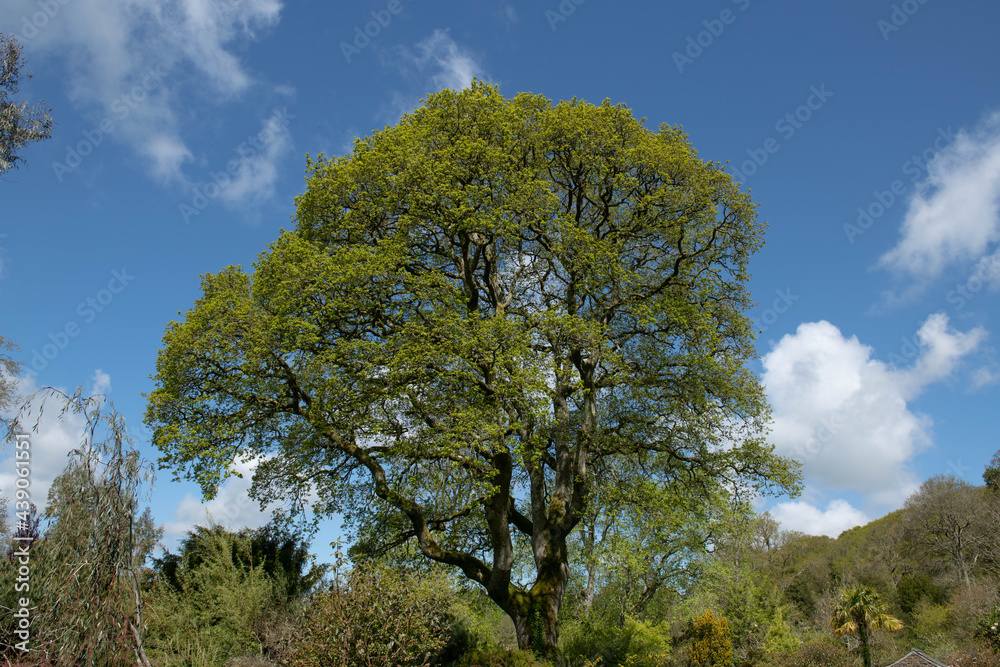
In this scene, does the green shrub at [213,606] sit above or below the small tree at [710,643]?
above

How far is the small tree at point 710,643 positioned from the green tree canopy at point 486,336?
1579 cm

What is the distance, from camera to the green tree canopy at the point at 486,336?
13.7 metres

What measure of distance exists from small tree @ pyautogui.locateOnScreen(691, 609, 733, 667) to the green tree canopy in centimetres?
1579

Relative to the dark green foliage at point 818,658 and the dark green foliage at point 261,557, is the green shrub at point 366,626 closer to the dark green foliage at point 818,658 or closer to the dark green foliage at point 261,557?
the dark green foliage at point 261,557

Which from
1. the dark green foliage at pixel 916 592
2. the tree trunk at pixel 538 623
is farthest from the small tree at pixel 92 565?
the dark green foliage at pixel 916 592

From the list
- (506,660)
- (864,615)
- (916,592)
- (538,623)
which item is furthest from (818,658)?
(916,592)

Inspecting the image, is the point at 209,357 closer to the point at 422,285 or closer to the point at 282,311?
the point at 282,311

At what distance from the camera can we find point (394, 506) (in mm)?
16250

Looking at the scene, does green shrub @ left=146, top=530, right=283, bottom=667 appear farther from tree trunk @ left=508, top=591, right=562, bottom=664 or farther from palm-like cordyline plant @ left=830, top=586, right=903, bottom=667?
palm-like cordyline plant @ left=830, top=586, right=903, bottom=667

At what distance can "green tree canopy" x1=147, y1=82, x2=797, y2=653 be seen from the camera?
13695mm

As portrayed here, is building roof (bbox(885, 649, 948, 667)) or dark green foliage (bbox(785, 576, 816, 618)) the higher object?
dark green foliage (bbox(785, 576, 816, 618))

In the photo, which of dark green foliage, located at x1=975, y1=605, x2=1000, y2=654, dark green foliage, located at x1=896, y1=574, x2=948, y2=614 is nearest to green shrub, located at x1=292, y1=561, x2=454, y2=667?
dark green foliage, located at x1=975, y1=605, x2=1000, y2=654

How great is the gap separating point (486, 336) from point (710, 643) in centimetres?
2278

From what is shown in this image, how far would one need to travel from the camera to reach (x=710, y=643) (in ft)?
91.9
